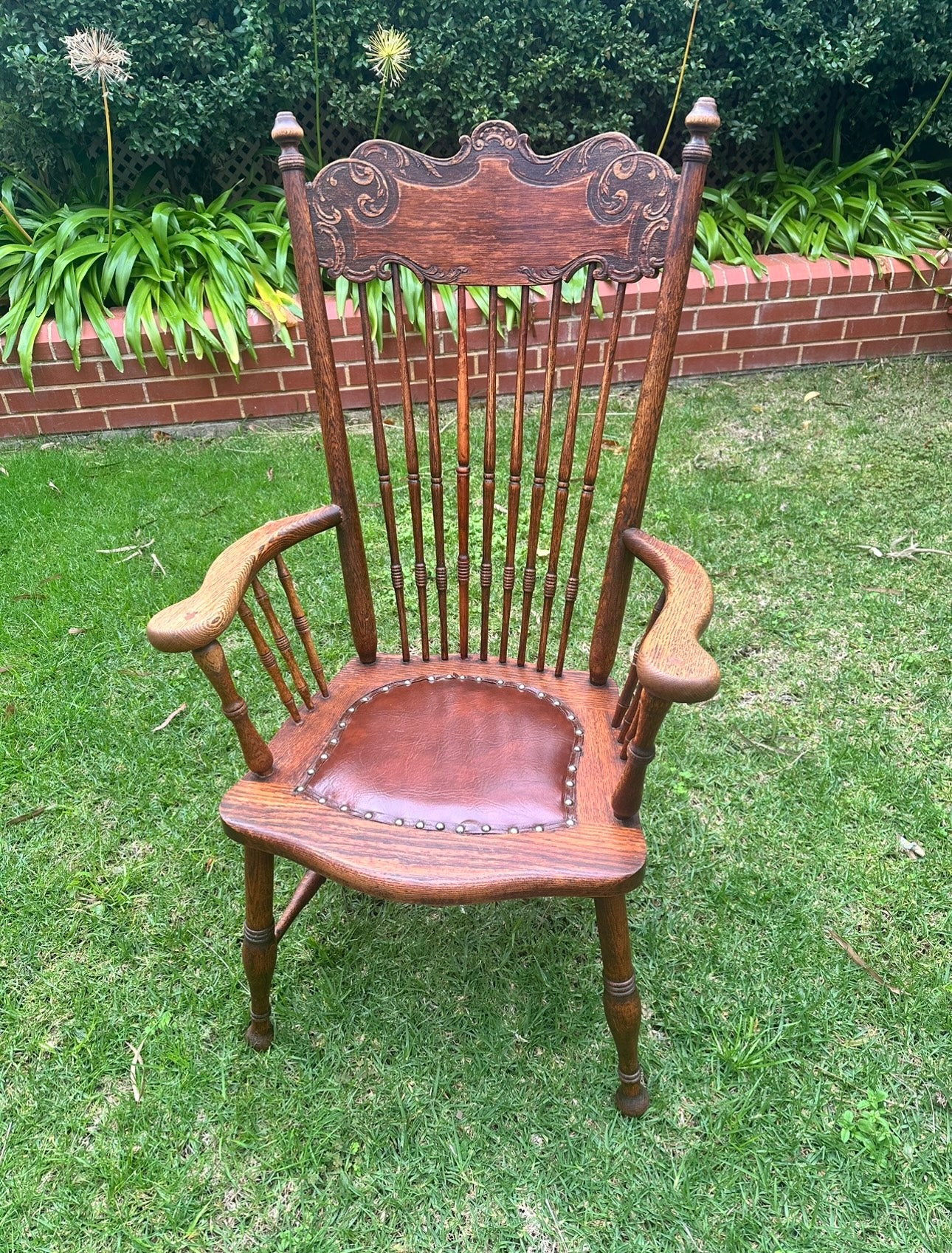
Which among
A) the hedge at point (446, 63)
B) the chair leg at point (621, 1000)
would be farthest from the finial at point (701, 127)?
the hedge at point (446, 63)

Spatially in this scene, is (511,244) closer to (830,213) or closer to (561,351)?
(561,351)

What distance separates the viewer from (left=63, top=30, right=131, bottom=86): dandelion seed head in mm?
2680

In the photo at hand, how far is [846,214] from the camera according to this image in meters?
3.62

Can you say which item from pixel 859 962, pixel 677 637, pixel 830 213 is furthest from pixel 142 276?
pixel 859 962

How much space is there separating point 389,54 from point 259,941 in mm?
2795

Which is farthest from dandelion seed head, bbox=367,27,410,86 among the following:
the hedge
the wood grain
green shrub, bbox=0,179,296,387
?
the wood grain

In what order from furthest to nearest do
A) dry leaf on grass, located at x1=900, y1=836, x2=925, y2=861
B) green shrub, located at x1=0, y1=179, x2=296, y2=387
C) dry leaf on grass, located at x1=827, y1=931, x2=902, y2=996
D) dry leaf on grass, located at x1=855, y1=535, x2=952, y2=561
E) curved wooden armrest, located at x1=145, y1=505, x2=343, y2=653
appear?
green shrub, located at x1=0, y1=179, x2=296, y2=387
dry leaf on grass, located at x1=855, y1=535, x2=952, y2=561
dry leaf on grass, located at x1=900, y1=836, x2=925, y2=861
dry leaf on grass, located at x1=827, y1=931, x2=902, y2=996
curved wooden armrest, located at x1=145, y1=505, x2=343, y2=653

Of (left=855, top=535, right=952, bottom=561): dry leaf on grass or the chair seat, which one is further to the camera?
(left=855, top=535, right=952, bottom=561): dry leaf on grass

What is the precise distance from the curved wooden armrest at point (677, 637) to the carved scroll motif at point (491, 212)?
449 millimetres

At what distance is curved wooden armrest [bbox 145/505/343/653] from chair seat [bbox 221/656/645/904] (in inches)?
11.6

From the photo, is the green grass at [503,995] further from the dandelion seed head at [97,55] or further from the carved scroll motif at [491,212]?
the dandelion seed head at [97,55]

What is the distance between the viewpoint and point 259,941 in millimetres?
1333

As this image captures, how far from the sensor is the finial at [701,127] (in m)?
1.14

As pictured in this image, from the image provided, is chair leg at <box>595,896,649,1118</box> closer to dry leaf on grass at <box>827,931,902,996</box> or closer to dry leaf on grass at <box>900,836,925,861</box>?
dry leaf on grass at <box>827,931,902,996</box>
